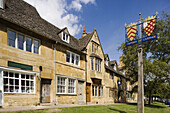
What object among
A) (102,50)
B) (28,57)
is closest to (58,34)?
(28,57)

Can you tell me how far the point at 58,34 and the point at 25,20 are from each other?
533 cm

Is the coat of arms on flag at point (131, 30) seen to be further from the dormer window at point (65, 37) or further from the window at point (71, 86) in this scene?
the window at point (71, 86)

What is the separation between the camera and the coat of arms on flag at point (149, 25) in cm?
1206

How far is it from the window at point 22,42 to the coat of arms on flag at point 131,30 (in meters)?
8.92

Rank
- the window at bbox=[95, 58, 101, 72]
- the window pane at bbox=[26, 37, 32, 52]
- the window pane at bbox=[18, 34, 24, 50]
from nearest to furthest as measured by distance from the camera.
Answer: the window pane at bbox=[18, 34, 24, 50]
the window pane at bbox=[26, 37, 32, 52]
the window at bbox=[95, 58, 101, 72]

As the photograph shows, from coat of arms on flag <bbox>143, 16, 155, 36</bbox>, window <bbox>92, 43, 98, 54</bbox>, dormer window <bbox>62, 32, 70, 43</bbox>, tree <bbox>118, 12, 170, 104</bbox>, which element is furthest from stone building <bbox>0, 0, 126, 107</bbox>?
coat of arms on flag <bbox>143, 16, 155, 36</bbox>

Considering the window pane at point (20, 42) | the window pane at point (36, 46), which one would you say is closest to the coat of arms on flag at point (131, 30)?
the window pane at point (36, 46)

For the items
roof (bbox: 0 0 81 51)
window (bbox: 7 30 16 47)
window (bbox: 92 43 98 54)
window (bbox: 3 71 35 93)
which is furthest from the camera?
window (bbox: 92 43 98 54)

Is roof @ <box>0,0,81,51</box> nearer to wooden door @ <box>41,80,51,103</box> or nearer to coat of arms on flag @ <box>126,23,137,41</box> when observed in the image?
wooden door @ <box>41,80,51,103</box>

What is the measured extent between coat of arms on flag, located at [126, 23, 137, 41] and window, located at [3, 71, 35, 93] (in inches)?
382

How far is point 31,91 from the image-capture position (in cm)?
1433

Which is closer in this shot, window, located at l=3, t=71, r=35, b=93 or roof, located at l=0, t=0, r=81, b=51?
window, located at l=3, t=71, r=35, b=93

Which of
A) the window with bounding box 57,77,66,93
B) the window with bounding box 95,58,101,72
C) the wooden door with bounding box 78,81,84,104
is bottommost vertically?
the wooden door with bounding box 78,81,84,104

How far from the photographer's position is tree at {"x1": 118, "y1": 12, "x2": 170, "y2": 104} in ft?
75.6
